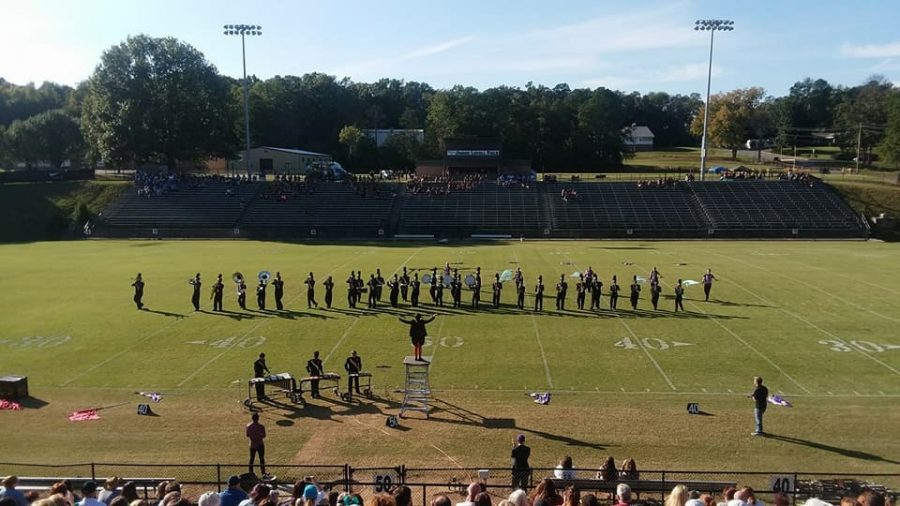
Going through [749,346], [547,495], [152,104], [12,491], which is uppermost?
[152,104]

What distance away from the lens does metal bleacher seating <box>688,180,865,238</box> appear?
56.0 meters

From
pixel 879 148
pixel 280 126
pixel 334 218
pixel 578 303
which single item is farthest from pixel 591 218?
pixel 280 126

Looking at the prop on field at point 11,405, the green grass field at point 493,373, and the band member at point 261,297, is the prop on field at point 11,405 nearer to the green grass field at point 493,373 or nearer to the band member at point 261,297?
the green grass field at point 493,373

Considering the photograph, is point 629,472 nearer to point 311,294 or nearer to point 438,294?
point 438,294

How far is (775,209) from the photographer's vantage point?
195 feet

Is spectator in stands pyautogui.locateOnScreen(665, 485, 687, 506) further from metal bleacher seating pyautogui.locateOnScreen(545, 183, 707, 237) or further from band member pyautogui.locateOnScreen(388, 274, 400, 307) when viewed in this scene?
metal bleacher seating pyautogui.locateOnScreen(545, 183, 707, 237)

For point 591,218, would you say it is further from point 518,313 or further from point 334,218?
point 518,313

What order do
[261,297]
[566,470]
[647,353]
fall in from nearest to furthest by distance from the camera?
[566,470]
[647,353]
[261,297]

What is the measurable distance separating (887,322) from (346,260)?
29.2 meters

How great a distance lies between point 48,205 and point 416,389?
61.6m

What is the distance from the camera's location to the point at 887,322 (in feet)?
80.8

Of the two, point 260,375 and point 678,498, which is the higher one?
point 678,498

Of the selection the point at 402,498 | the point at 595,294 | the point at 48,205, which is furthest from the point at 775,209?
the point at 48,205

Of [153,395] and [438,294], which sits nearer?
[153,395]
